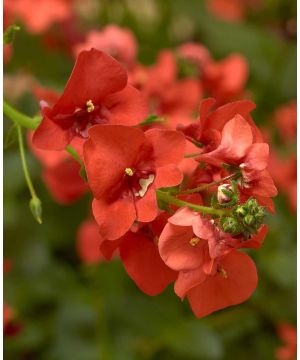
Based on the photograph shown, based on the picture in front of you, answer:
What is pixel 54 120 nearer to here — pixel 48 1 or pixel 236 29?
pixel 48 1

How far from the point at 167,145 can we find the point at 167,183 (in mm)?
32

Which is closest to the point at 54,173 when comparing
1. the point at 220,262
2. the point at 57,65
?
the point at 57,65

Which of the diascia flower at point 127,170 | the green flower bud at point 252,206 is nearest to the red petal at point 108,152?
the diascia flower at point 127,170

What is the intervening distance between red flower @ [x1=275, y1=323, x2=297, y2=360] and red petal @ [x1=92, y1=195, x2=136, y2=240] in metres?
0.60

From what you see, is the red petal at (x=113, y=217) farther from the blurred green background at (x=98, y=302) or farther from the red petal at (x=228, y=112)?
the blurred green background at (x=98, y=302)

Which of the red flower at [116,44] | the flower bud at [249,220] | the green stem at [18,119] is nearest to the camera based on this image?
the flower bud at [249,220]

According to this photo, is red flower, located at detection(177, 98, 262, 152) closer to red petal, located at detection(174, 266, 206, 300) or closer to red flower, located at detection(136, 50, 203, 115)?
red petal, located at detection(174, 266, 206, 300)

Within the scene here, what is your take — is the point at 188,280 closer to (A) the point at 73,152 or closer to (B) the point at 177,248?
(B) the point at 177,248

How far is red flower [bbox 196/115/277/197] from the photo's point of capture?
0.57m

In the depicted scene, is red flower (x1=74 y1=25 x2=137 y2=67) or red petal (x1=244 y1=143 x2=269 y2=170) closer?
red petal (x1=244 y1=143 x2=269 y2=170)

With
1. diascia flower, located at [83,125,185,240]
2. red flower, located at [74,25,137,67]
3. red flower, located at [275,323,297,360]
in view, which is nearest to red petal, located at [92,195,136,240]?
diascia flower, located at [83,125,185,240]

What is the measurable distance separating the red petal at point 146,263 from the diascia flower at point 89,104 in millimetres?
96

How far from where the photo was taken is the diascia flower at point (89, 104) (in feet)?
2.04

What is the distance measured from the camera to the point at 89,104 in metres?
0.66
